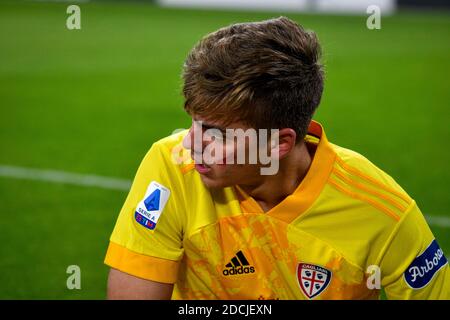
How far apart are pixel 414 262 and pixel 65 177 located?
16.0 feet

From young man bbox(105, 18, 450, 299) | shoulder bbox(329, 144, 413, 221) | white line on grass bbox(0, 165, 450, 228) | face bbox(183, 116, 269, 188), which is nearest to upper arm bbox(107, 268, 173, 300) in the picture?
young man bbox(105, 18, 450, 299)

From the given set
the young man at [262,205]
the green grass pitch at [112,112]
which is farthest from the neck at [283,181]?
the green grass pitch at [112,112]

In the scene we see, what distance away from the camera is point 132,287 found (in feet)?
9.70

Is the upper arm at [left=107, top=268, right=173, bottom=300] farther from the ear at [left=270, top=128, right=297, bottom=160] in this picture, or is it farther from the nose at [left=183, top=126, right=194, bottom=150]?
the ear at [left=270, top=128, right=297, bottom=160]

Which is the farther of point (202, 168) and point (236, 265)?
point (236, 265)

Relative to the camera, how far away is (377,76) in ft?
46.4

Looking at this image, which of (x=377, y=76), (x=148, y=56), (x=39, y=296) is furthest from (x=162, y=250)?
(x=148, y=56)

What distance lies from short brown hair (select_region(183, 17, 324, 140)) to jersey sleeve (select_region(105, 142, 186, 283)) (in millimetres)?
283

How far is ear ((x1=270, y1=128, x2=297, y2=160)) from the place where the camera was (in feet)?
9.78

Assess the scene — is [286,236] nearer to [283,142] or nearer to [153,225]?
[283,142]

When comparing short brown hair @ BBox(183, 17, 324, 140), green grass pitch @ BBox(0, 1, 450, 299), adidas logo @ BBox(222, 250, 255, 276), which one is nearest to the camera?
short brown hair @ BBox(183, 17, 324, 140)

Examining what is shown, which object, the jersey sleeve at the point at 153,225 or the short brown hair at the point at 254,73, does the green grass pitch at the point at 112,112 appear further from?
the jersey sleeve at the point at 153,225

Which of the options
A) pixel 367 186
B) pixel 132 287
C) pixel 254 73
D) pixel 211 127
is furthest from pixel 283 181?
pixel 132 287

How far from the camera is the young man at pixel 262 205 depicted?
9.32 feet
